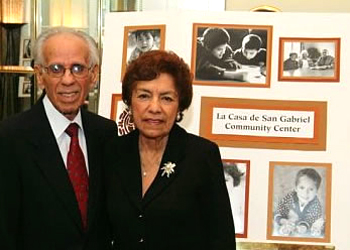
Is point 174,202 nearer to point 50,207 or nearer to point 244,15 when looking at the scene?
point 50,207

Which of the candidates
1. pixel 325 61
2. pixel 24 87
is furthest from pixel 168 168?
pixel 24 87

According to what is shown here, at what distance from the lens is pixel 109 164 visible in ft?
6.48

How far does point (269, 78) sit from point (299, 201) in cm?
52

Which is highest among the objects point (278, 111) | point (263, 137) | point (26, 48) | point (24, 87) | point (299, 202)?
point (26, 48)

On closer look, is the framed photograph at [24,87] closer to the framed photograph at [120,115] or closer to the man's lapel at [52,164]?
the framed photograph at [120,115]

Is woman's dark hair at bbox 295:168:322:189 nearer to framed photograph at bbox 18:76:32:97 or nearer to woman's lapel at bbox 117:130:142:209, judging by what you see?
woman's lapel at bbox 117:130:142:209

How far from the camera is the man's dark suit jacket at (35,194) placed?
176 cm

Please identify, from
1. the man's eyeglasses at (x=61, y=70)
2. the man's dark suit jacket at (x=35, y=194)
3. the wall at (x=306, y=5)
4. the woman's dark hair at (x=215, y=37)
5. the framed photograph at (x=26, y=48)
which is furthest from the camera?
the framed photograph at (x=26, y=48)

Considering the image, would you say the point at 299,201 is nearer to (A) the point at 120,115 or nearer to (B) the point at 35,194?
(A) the point at 120,115

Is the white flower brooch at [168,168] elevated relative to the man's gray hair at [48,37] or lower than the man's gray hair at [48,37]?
lower

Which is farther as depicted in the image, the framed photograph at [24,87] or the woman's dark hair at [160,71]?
the framed photograph at [24,87]

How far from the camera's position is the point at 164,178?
1877 millimetres

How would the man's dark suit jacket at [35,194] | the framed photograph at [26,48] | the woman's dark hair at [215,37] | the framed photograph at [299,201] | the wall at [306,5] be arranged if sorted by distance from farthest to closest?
the framed photograph at [26,48] < the wall at [306,5] < the woman's dark hair at [215,37] < the framed photograph at [299,201] < the man's dark suit jacket at [35,194]

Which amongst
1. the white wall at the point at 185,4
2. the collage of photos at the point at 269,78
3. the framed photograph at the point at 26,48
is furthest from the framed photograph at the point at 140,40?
the framed photograph at the point at 26,48
